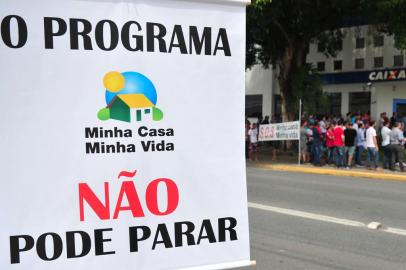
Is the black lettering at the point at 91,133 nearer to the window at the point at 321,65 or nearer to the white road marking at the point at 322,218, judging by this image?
the white road marking at the point at 322,218

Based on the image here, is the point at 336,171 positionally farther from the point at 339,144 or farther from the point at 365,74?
the point at 365,74

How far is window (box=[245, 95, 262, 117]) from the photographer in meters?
33.9

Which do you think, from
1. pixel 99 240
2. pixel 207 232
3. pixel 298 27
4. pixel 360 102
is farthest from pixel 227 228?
pixel 360 102

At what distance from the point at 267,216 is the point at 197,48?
20.8 feet

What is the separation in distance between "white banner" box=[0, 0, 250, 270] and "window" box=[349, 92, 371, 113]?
90.7 feet

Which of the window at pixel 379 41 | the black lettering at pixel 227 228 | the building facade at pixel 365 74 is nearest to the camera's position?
the black lettering at pixel 227 228

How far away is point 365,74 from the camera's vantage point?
28.2 metres

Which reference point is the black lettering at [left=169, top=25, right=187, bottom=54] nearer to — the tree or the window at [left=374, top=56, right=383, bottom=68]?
the tree

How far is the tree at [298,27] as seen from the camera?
59.6 ft

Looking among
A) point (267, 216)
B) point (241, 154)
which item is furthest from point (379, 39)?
point (241, 154)

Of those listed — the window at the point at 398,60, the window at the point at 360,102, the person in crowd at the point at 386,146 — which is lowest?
the person in crowd at the point at 386,146

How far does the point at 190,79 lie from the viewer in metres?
2.33

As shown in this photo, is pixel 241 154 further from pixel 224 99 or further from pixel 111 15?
pixel 111 15

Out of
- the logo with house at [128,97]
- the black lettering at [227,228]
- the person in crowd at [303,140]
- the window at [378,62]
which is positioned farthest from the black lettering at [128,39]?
the window at [378,62]
